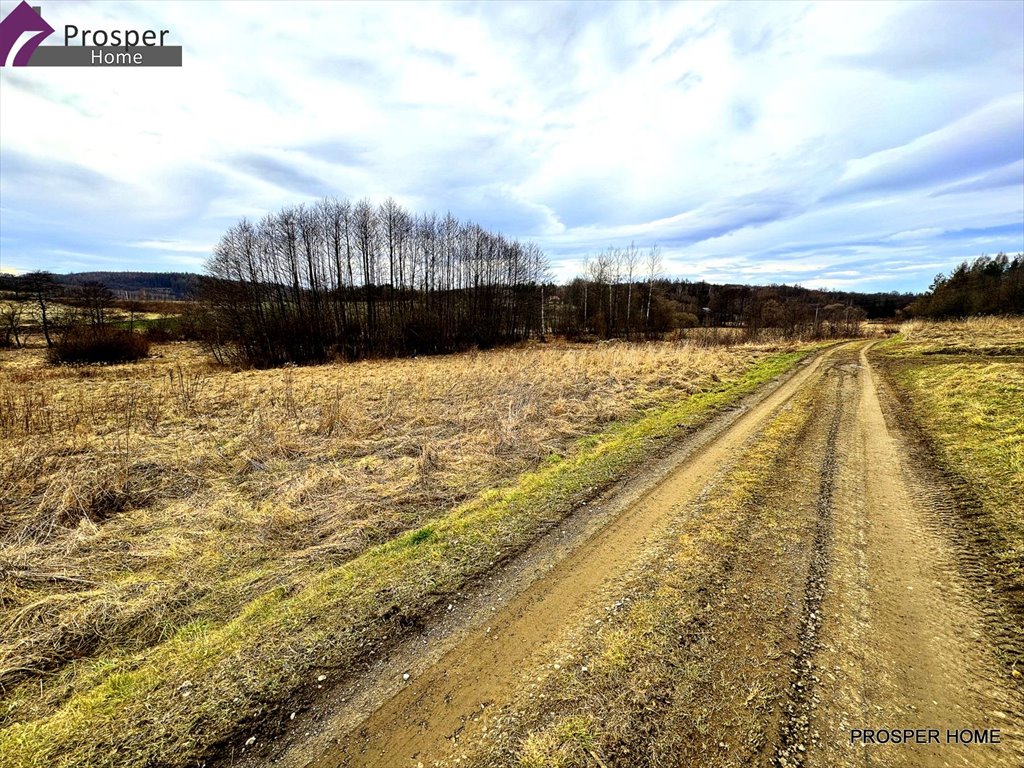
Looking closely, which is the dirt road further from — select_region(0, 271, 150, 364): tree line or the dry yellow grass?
select_region(0, 271, 150, 364): tree line

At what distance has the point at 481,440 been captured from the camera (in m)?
7.91

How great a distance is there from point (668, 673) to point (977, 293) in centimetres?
6768

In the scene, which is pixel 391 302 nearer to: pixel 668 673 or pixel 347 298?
pixel 347 298

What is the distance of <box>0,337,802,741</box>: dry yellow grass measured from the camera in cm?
332

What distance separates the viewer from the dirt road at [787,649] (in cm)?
227

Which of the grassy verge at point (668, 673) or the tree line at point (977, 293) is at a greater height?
the tree line at point (977, 293)

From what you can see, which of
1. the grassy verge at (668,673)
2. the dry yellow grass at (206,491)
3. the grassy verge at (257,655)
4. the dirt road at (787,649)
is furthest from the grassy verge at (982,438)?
the dry yellow grass at (206,491)

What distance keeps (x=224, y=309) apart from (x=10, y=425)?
71.3 ft

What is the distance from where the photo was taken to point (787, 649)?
2.83 metres

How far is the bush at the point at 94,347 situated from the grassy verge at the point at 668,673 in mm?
36113

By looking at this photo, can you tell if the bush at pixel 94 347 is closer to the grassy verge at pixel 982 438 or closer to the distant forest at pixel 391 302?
the distant forest at pixel 391 302

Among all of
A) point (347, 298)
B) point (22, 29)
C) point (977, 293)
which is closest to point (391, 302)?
point (347, 298)

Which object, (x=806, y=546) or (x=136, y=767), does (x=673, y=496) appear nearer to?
(x=806, y=546)

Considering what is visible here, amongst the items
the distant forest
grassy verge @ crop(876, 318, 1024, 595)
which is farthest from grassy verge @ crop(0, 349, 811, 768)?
the distant forest
